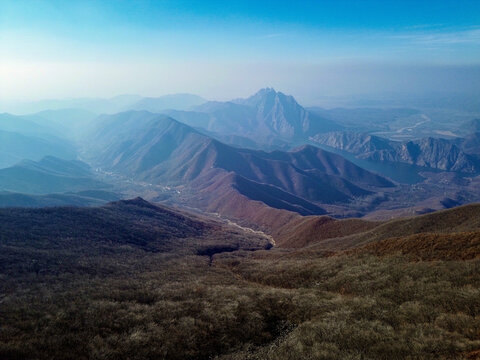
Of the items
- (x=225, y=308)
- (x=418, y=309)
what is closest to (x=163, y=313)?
(x=225, y=308)

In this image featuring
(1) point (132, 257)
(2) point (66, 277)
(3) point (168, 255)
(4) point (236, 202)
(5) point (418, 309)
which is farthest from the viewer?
(4) point (236, 202)

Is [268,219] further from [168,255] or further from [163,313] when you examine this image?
[163,313]

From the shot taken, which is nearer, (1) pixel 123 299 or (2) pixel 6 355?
(2) pixel 6 355

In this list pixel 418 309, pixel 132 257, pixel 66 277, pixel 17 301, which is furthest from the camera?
pixel 132 257

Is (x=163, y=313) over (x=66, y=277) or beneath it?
over

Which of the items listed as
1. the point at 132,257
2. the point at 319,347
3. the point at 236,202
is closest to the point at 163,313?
the point at 319,347

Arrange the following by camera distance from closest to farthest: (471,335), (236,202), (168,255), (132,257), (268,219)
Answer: (471,335) → (132,257) → (168,255) → (268,219) → (236,202)

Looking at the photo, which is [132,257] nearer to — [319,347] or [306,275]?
[306,275]

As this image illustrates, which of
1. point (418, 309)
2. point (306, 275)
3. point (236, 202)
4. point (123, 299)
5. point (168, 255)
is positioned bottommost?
point (236, 202)

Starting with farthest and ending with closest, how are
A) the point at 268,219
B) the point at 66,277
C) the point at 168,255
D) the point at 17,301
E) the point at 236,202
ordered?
the point at 236,202, the point at 268,219, the point at 168,255, the point at 66,277, the point at 17,301
